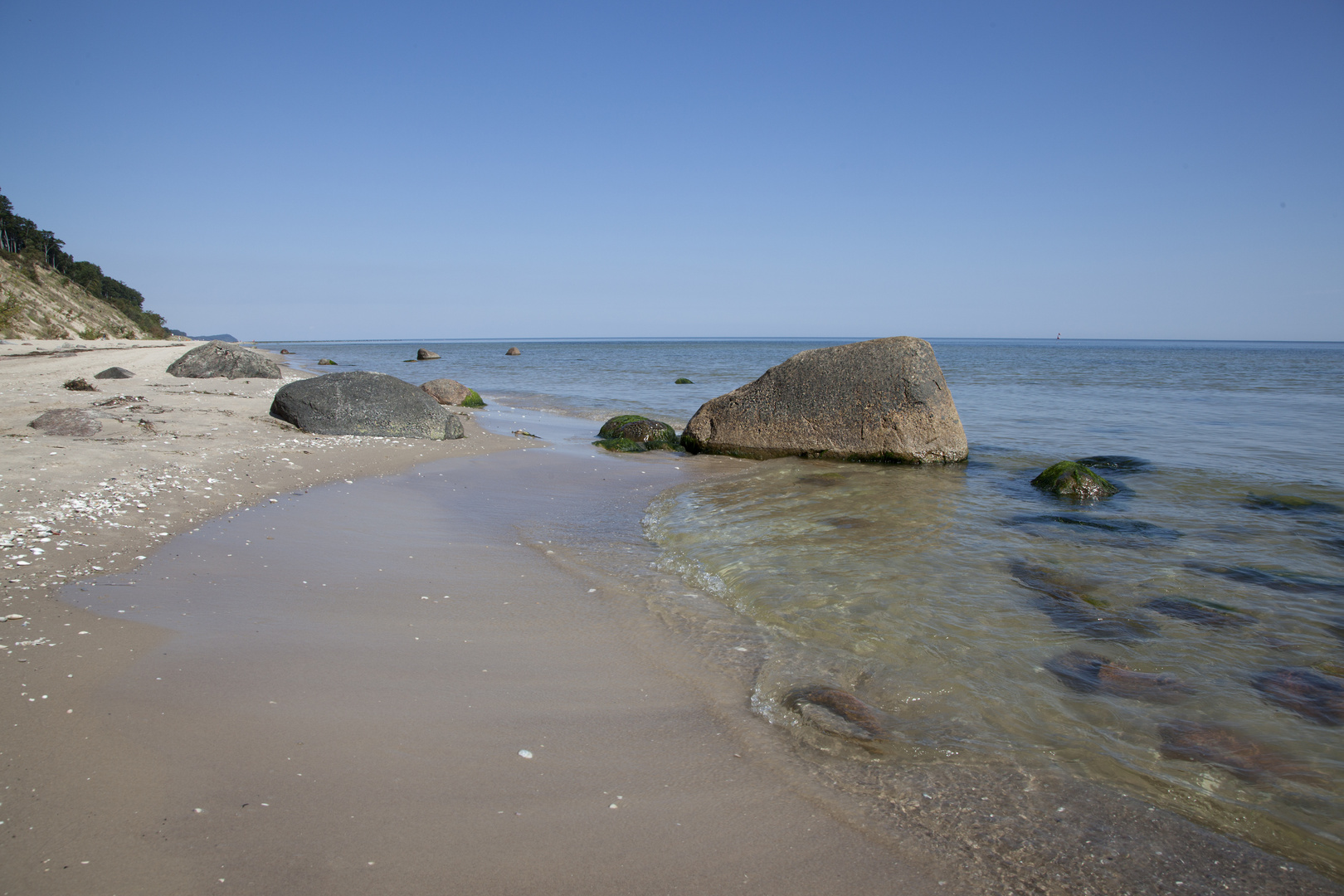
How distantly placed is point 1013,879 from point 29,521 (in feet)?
19.7

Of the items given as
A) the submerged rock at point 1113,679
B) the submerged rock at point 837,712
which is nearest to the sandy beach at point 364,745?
the submerged rock at point 837,712

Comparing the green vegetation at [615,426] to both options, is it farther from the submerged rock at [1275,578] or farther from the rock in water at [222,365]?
the rock in water at [222,365]

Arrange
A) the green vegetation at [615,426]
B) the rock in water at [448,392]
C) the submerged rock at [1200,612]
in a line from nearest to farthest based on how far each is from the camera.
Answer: the submerged rock at [1200,612] → the green vegetation at [615,426] → the rock in water at [448,392]

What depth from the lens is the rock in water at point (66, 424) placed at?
7.89 m

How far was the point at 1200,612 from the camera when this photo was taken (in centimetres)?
438

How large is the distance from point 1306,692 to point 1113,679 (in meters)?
0.90

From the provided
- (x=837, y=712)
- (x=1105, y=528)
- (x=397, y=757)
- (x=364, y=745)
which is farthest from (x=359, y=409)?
(x=1105, y=528)

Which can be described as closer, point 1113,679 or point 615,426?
point 1113,679

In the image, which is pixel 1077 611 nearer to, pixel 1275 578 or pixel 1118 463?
pixel 1275 578

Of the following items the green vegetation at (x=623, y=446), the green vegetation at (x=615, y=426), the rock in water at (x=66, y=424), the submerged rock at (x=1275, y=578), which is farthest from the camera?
the green vegetation at (x=615, y=426)

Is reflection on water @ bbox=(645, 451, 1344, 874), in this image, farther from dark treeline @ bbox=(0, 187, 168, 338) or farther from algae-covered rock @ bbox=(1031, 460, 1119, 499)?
dark treeline @ bbox=(0, 187, 168, 338)

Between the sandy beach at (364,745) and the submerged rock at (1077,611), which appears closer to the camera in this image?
the sandy beach at (364,745)

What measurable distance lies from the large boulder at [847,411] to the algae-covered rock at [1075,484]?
1.82 meters

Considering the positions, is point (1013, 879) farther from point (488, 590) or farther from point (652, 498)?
point (652, 498)
